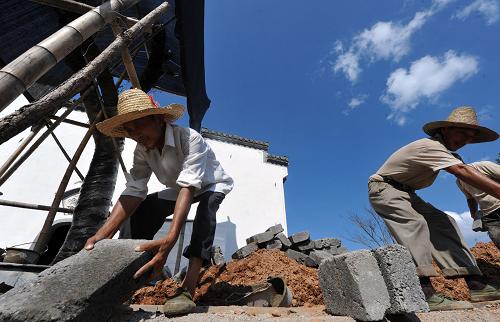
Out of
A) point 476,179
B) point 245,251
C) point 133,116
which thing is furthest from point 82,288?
point 245,251

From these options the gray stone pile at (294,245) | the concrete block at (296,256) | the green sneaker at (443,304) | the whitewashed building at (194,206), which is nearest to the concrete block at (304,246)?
the gray stone pile at (294,245)

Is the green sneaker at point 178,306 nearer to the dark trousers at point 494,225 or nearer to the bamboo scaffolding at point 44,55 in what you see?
the bamboo scaffolding at point 44,55

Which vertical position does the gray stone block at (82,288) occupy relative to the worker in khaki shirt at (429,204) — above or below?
below

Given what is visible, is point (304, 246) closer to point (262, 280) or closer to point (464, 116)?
point (262, 280)

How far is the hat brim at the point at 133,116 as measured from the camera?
1.82 metres

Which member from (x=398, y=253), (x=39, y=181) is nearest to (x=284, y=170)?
(x=39, y=181)

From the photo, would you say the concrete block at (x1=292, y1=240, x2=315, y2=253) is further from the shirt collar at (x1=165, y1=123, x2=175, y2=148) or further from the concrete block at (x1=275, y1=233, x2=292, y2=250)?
the shirt collar at (x1=165, y1=123, x2=175, y2=148)

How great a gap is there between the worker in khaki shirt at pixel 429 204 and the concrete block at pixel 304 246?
3.82 m

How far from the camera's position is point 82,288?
48.3 inches

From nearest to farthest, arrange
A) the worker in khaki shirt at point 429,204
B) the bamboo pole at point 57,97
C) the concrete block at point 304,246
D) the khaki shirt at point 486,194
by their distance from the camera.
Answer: the bamboo pole at point 57,97 → the worker in khaki shirt at point 429,204 → the khaki shirt at point 486,194 → the concrete block at point 304,246

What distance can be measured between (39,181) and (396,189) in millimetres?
Result: 7501

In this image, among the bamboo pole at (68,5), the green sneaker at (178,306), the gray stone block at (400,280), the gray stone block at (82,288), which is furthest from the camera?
the bamboo pole at (68,5)

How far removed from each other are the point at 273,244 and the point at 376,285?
4704 mm

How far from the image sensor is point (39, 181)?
259 inches
